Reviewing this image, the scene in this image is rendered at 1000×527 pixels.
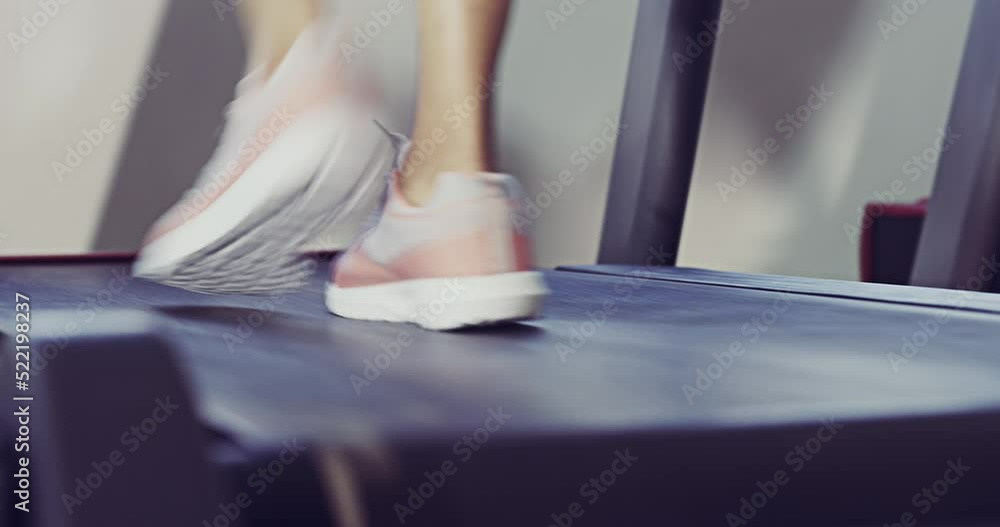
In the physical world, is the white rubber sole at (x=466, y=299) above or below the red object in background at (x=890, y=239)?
above

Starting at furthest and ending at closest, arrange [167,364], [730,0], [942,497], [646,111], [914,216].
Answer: [730,0] < [914,216] < [646,111] < [942,497] < [167,364]

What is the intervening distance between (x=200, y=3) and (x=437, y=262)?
1.72 metres

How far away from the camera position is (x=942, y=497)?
0.61 meters

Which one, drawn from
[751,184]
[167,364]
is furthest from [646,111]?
[167,364]

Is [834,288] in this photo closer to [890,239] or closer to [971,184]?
[971,184]

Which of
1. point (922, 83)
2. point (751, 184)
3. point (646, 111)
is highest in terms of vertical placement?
point (922, 83)

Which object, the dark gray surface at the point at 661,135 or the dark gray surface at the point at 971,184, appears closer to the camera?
the dark gray surface at the point at 971,184

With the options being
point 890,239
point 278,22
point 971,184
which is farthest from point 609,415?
point 890,239

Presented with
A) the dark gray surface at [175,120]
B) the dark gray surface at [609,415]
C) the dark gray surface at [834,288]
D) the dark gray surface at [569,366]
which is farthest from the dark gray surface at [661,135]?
the dark gray surface at [609,415]

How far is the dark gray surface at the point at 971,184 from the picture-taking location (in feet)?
6.40

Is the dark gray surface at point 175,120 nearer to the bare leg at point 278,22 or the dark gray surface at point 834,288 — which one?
the dark gray surface at point 834,288

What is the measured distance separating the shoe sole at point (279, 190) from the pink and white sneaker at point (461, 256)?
63mm

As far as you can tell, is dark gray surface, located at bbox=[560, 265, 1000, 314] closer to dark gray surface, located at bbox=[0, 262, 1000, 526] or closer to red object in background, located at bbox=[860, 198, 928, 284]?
dark gray surface, located at bbox=[0, 262, 1000, 526]

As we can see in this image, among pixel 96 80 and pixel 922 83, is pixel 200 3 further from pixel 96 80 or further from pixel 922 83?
pixel 922 83
